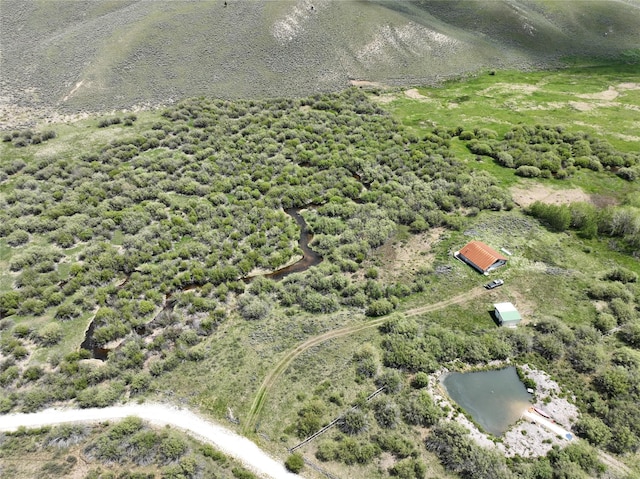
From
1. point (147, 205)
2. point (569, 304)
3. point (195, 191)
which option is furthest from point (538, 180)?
point (147, 205)

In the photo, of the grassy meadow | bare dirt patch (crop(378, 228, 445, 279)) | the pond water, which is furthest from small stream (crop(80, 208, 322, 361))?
the pond water

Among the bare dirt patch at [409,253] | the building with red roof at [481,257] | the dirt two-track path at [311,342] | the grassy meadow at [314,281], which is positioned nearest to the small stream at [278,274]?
the grassy meadow at [314,281]

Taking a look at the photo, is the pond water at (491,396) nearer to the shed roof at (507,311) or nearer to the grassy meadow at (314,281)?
the grassy meadow at (314,281)

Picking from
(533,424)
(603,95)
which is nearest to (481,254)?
(533,424)

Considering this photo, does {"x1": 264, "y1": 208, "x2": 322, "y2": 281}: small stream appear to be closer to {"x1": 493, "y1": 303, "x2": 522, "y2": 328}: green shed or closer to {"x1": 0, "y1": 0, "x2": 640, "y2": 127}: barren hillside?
{"x1": 493, "y1": 303, "x2": 522, "y2": 328}: green shed

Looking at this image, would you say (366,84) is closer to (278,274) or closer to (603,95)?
(603,95)
